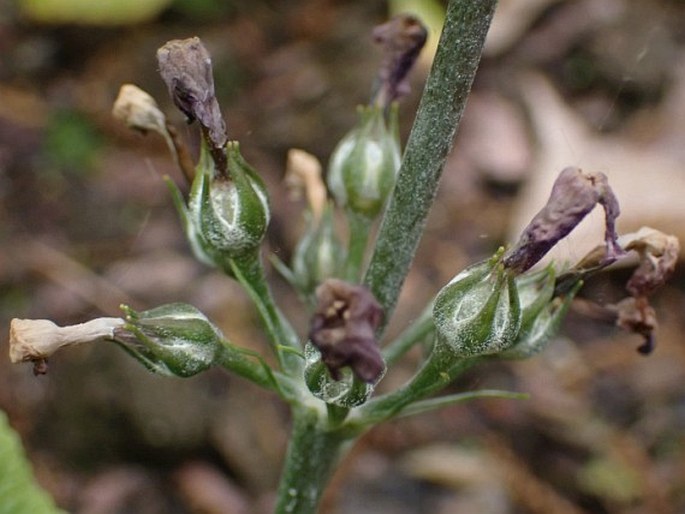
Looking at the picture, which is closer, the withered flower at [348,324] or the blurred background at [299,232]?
the withered flower at [348,324]

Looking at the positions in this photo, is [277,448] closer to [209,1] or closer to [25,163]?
[25,163]

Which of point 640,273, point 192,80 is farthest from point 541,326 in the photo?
point 192,80

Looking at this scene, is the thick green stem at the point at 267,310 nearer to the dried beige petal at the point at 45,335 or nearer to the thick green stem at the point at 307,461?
the thick green stem at the point at 307,461

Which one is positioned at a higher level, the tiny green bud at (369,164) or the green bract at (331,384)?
the tiny green bud at (369,164)

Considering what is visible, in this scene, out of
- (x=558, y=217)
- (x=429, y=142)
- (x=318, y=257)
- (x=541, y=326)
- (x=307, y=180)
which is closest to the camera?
(x=558, y=217)

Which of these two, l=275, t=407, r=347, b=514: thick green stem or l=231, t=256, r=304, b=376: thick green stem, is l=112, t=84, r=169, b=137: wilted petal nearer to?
l=231, t=256, r=304, b=376: thick green stem

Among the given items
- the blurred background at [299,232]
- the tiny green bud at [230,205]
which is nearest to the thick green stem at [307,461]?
the tiny green bud at [230,205]

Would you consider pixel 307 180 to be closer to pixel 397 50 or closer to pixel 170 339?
pixel 397 50

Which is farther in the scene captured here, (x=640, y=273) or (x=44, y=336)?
(x=640, y=273)
